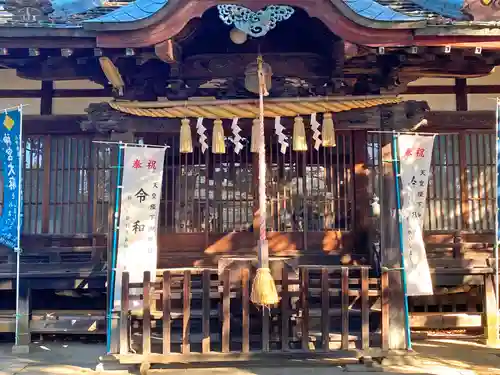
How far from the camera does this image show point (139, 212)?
7.23 m

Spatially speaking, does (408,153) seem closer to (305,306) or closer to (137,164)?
(305,306)

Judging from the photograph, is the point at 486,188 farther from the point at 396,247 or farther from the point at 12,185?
the point at 12,185

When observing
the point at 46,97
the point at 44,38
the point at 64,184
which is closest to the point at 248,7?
the point at 44,38

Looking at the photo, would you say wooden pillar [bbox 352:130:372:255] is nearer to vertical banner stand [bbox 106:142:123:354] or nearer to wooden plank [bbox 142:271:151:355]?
wooden plank [bbox 142:271:151:355]

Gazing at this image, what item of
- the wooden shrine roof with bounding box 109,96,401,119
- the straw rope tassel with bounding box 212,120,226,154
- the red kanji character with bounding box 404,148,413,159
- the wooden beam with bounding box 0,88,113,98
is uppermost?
the wooden beam with bounding box 0,88,113,98

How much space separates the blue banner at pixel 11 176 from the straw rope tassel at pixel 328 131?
4725 mm

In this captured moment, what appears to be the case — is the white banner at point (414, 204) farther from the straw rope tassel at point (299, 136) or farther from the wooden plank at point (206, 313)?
the wooden plank at point (206, 313)

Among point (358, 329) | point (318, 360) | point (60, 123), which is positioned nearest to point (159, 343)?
point (318, 360)

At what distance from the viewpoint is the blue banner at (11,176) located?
319 inches

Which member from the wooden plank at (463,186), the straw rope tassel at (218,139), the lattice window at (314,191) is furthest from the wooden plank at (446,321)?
the straw rope tassel at (218,139)

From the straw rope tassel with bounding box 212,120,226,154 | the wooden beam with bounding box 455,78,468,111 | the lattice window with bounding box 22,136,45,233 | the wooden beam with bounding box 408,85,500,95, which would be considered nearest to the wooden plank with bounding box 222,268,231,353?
the straw rope tassel with bounding box 212,120,226,154

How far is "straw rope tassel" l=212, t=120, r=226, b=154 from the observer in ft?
23.8

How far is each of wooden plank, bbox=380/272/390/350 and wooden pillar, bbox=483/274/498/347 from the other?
8.55ft

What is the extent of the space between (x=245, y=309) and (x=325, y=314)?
1.06 m
